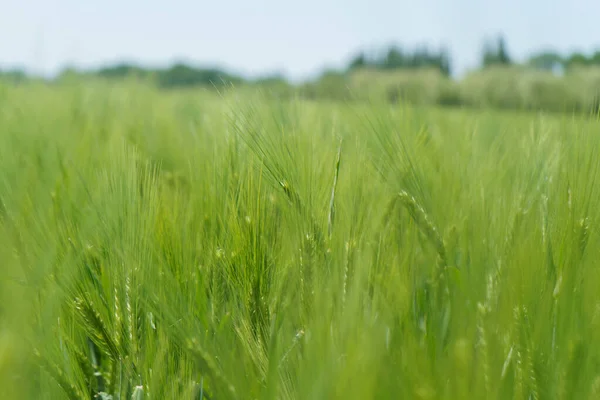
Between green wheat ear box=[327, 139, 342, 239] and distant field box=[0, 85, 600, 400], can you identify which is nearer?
distant field box=[0, 85, 600, 400]

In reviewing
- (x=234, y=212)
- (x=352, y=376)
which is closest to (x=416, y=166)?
(x=234, y=212)

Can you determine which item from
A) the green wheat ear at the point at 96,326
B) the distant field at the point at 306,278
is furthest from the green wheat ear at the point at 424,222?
the green wheat ear at the point at 96,326

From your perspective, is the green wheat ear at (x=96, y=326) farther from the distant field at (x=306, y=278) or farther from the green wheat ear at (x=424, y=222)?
the green wheat ear at (x=424, y=222)

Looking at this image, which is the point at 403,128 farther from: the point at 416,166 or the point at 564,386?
the point at 564,386

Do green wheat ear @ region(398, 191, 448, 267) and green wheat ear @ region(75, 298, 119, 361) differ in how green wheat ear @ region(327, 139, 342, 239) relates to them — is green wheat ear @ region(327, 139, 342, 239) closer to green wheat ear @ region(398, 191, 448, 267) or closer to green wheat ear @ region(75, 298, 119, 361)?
green wheat ear @ region(398, 191, 448, 267)

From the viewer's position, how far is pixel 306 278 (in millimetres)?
346

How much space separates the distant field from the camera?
0.84ft

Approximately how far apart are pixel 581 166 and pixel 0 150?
522 mm

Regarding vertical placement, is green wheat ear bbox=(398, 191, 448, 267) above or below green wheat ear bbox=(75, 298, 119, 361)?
above

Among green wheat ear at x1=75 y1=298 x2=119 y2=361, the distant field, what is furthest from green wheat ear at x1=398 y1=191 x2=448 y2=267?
green wheat ear at x1=75 y1=298 x2=119 y2=361

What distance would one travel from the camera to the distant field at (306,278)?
25 cm

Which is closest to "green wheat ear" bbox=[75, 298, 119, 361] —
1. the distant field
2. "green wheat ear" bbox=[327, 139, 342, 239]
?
the distant field

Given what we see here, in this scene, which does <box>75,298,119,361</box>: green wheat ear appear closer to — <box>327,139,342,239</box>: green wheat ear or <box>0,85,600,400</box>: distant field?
<box>0,85,600,400</box>: distant field

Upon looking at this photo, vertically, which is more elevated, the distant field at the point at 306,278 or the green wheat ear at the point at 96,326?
the distant field at the point at 306,278
